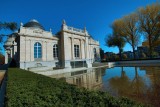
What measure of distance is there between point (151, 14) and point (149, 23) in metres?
2.18

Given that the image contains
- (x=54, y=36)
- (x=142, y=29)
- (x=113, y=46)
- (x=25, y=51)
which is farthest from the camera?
(x=113, y=46)

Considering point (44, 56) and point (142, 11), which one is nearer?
point (44, 56)

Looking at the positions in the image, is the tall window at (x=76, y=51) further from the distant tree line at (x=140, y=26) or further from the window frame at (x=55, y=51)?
the distant tree line at (x=140, y=26)

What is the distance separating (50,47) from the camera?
84.7 feet

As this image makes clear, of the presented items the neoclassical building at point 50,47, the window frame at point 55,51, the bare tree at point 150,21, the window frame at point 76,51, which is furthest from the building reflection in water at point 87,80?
the bare tree at point 150,21

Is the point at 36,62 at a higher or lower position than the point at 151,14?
lower

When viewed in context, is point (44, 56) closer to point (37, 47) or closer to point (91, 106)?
point (37, 47)

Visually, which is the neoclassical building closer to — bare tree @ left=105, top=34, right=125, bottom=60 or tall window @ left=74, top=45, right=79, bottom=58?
tall window @ left=74, top=45, right=79, bottom=58

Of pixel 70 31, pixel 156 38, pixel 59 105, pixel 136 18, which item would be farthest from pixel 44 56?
pixel 156 38

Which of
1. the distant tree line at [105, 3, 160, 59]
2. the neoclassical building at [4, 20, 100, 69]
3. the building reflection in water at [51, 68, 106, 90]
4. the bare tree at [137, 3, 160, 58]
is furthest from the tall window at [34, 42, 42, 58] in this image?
the bare tree at [137, 3, 160, 58]

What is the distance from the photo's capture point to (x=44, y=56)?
2461cm

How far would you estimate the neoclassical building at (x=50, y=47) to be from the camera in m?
22.1

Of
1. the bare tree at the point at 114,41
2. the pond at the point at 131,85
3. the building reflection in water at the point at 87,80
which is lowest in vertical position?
the building reflection in water at the point at 87,80

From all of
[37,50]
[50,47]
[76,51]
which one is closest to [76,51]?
[76,51]
